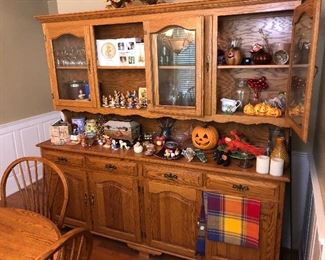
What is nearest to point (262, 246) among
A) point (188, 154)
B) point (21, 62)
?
point (188, 154)

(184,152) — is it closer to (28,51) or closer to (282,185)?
(282,185)

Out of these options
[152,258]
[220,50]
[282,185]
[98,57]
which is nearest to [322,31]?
[220,50]

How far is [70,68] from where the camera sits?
2.34 metres

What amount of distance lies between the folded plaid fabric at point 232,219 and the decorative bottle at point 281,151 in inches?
11.8

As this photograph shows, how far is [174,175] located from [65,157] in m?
0.94

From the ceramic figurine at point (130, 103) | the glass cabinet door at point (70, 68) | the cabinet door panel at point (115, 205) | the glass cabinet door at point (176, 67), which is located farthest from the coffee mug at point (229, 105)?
the glass cabinet door at point (70, 68)

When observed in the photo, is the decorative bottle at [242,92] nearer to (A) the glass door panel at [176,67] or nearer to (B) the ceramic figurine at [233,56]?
(B) the ceramic figurine at [233,56]

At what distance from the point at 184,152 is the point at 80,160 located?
839 mm

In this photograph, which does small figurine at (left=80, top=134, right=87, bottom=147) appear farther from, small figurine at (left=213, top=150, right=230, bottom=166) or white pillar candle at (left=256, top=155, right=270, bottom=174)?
white pillar candle at (left=256, top=155, right=270, bottom=174)

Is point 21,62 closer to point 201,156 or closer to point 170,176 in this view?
point 170,176

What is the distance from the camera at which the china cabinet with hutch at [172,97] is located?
5.54 feet

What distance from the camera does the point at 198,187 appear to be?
6.14 ft

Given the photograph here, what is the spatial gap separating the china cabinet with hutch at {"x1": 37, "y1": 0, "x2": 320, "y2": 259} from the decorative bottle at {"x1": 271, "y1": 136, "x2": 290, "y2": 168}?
80 millimetres

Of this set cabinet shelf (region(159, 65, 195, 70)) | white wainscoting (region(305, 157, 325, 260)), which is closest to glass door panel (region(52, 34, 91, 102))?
cabinet shelf (region(159, 65, 195, 70))
